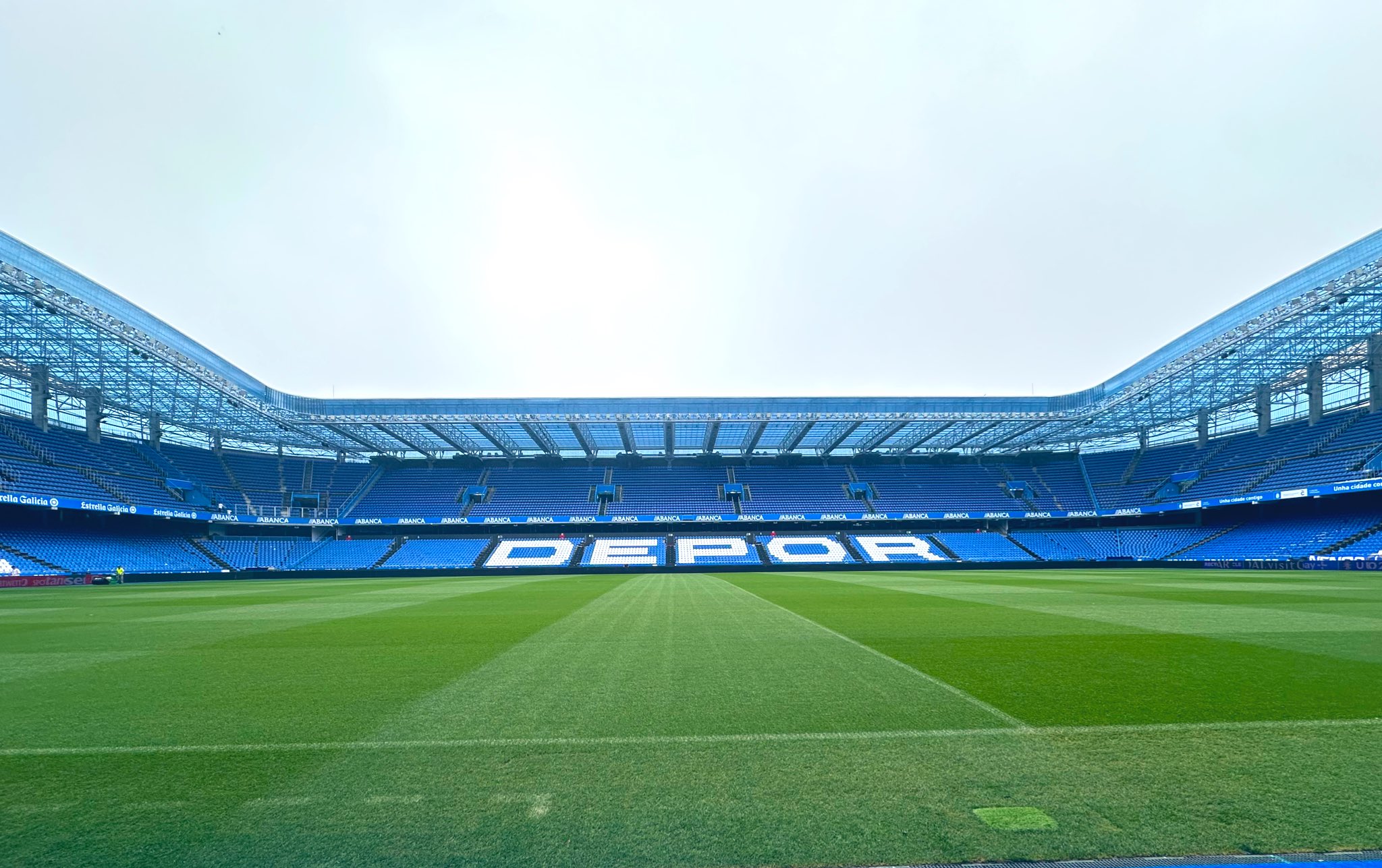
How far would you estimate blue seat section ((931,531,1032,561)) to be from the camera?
42.9 metres

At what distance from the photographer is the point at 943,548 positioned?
4475cm

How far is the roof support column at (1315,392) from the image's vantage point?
3869cm

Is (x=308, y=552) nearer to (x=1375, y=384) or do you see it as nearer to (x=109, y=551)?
(x=109, y=551)

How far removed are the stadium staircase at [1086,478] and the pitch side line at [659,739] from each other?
168 ft

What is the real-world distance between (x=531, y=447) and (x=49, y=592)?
96.3ft

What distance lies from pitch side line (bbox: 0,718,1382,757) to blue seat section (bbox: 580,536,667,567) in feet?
122

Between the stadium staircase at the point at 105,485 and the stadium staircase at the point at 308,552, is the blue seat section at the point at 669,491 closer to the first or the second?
the stadium staircase at the point at 308,552

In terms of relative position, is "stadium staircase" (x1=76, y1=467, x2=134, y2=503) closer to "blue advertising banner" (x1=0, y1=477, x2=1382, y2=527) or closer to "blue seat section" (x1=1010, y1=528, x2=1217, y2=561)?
"blue advertising banner" (x1=0, y1=477, x2=1382, y2=527)

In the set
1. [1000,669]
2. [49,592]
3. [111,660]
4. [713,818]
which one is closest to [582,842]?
[713,818]

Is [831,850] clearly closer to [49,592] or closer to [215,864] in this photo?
[215,864]

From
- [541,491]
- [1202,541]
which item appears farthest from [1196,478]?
[541,491]

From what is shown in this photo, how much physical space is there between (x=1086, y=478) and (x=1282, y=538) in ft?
51.7

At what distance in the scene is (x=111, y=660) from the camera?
8820 millimetres

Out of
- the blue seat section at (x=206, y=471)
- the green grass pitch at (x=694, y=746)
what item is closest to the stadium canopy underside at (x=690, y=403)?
the blue seat section at (x=206, y=471)
